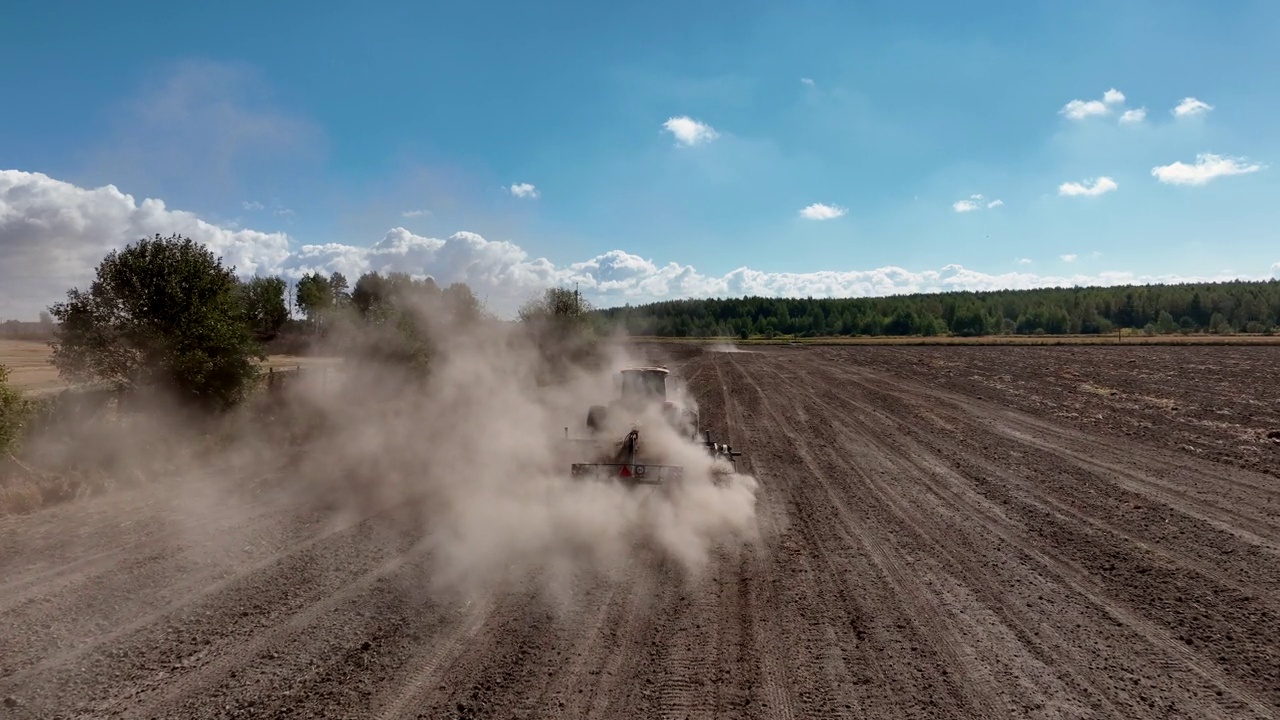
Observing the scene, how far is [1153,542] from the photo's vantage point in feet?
33.0

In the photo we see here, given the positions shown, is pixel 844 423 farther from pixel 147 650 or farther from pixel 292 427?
pixel 147 650

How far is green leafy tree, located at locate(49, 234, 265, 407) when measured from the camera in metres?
15.8

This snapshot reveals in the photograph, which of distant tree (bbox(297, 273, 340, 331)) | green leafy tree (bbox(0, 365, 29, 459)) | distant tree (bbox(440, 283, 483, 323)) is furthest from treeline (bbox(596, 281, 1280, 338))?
green leafy tree (bbox(0, 365, 29, 459))

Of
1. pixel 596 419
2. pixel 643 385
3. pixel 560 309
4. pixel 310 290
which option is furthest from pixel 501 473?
pixel 310 290

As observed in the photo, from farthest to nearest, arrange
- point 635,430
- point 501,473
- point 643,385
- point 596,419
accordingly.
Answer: point 643,385
point 596,419
point 501,473
point 635,430

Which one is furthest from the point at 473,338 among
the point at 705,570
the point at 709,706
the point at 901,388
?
the point at 901,388

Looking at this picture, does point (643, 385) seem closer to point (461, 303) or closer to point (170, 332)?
point (461, 303)

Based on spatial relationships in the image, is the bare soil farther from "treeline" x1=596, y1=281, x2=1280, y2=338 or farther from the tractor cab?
"treeline" x1=596, y1=281, x2=1280, y2=338

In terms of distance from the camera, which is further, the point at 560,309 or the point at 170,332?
the point at 560,309

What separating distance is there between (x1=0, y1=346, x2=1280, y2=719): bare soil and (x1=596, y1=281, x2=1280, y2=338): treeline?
8574 cm

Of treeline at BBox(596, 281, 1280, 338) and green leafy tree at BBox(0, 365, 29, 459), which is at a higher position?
treeline at BBox(596, 281, 1280, 338)

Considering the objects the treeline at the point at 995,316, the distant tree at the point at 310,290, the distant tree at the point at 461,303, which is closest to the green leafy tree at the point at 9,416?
the distant tree at the point at 461,303

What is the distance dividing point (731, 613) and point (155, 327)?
56.0 ft

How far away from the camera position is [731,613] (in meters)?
7.55
